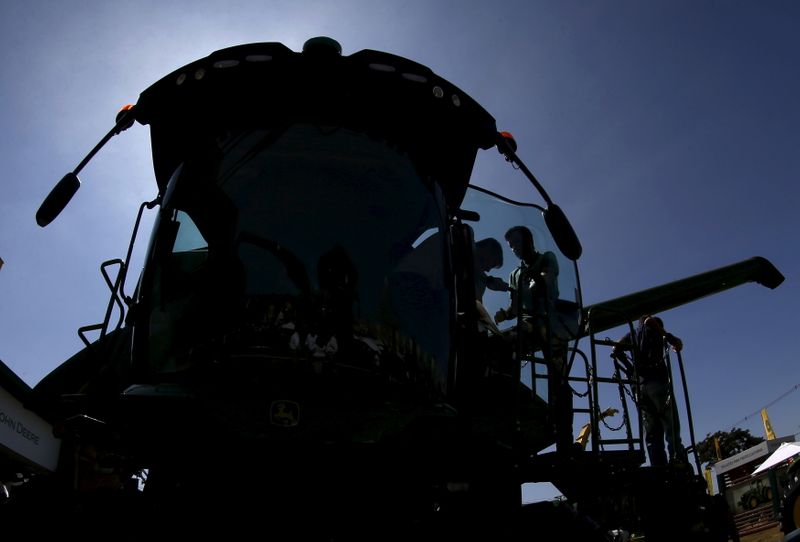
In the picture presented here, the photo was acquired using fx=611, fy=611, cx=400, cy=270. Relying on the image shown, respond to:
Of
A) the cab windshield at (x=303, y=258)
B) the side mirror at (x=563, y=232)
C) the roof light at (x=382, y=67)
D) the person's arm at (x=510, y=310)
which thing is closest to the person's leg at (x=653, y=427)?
the person's arm at (x=510, y=310)

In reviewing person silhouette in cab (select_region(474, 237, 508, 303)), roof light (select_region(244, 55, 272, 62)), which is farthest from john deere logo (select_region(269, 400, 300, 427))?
person silhouette in cab (select_region(474, 237, 508, 303))

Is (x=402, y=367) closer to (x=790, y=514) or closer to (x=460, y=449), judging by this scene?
(x=460, y=449)

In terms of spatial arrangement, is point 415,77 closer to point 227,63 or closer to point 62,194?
point 227,63

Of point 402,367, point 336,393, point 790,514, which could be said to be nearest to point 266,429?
point 336,393

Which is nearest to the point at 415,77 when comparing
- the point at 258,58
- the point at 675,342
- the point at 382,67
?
the point at 382,67

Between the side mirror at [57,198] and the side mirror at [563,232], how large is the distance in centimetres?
264

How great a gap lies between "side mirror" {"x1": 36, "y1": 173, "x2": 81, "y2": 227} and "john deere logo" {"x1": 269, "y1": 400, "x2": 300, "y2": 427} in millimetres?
1779

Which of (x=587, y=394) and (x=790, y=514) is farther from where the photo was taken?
(x=790, y=514)

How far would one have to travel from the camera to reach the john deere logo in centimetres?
247

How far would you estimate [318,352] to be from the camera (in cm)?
255

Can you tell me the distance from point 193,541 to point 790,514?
6.54 m

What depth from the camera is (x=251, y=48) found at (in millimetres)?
3186

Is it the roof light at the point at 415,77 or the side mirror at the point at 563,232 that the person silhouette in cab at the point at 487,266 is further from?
the roof light at the point at 415,77

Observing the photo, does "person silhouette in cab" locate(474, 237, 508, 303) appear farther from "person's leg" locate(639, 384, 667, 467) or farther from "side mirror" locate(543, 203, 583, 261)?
"person's leg" locate(639, 384, 667, 467)
